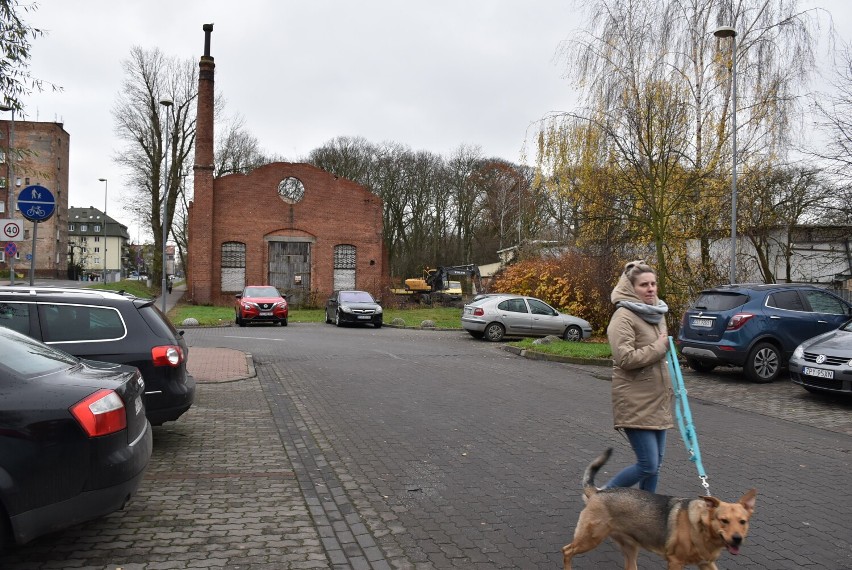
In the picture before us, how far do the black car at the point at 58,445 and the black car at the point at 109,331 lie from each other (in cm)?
221

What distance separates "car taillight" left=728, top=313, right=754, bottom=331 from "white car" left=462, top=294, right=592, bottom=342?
8.90 m

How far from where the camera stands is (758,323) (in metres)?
12.4

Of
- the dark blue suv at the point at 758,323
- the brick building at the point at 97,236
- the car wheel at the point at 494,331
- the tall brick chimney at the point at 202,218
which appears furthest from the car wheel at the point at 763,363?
the brick building at the point at 97,236

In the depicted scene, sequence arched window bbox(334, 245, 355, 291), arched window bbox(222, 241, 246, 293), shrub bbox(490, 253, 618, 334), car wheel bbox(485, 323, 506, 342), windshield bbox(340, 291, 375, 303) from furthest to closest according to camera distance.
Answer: arched window bbox(334, 245, 355, 291) < arched window bbox(222, 241, 246, 293) < windshield bbox(340, 291, 375, 303) < shrub bbox(490, 253, 618, 334) < car wheel bbox(485, 323, 506, 342)

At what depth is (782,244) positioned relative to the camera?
24.4m

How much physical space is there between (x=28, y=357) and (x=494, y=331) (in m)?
17.8

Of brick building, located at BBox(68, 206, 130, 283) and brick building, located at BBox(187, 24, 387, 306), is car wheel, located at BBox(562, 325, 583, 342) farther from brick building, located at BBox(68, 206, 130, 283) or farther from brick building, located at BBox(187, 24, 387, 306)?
brick building, located at BBox(68, 206, 130, 283)

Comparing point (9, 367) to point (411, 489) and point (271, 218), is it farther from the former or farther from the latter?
point (271, 218)

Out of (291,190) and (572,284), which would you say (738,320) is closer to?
(572,284)

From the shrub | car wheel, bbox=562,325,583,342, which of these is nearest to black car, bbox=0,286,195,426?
car wheel, bbox=562,325,583,342

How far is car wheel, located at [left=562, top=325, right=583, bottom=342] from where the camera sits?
21.2 m

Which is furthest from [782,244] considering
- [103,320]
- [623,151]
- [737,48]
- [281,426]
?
[103,320]

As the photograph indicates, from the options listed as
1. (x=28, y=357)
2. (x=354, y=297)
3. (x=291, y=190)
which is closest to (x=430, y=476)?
(x=28, y=357)

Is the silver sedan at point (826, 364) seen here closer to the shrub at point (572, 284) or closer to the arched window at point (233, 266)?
the shrub at point (572, 284)
